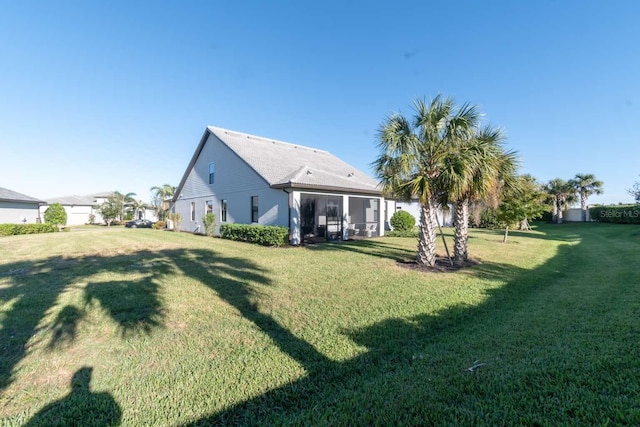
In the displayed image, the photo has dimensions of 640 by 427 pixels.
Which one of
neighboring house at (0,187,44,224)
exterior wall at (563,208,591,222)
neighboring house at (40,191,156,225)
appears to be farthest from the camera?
neighboring house at (40,191,156,225)

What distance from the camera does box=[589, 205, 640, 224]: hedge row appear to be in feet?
98.8

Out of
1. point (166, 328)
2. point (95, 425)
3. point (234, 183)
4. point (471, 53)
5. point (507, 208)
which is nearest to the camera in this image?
point (95, 425)

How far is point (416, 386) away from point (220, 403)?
1.96 m

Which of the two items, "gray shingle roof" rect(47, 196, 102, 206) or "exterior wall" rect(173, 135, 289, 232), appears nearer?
"exterior wall" rect(173, 135, 289, 232)

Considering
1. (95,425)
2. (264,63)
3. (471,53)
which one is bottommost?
(95,425)

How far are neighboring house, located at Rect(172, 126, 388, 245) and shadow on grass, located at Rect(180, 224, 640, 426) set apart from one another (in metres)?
10.7

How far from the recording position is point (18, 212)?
28.0 m

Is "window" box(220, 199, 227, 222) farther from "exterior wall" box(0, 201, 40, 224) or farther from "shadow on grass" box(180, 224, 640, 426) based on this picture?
"exterior wall" box(0, 201, 40, 224)

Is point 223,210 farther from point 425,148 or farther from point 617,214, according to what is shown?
point 617,214

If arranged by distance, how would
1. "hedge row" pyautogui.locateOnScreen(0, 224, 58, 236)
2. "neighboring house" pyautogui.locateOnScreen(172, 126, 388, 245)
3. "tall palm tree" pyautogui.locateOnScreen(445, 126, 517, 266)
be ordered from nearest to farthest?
"tall palm tree" pyautogui.locateOnScreen(445, 126, 517, 266)
"neighboring house" pyautogui.locateOnScreen(172, 126, 388, 245)
"hedge row" pyautogui.locateOnScreen(0, 224, 58, 236)

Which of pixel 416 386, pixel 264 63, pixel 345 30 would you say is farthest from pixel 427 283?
pixel 264 63

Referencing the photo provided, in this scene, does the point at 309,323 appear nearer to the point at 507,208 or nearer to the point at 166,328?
the point at 166,328

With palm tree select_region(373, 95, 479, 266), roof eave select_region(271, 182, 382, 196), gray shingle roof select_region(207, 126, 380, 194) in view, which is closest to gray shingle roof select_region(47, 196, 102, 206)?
gray shingle roof select_region(207, 126, 380, 194)

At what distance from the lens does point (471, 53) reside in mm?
14461
